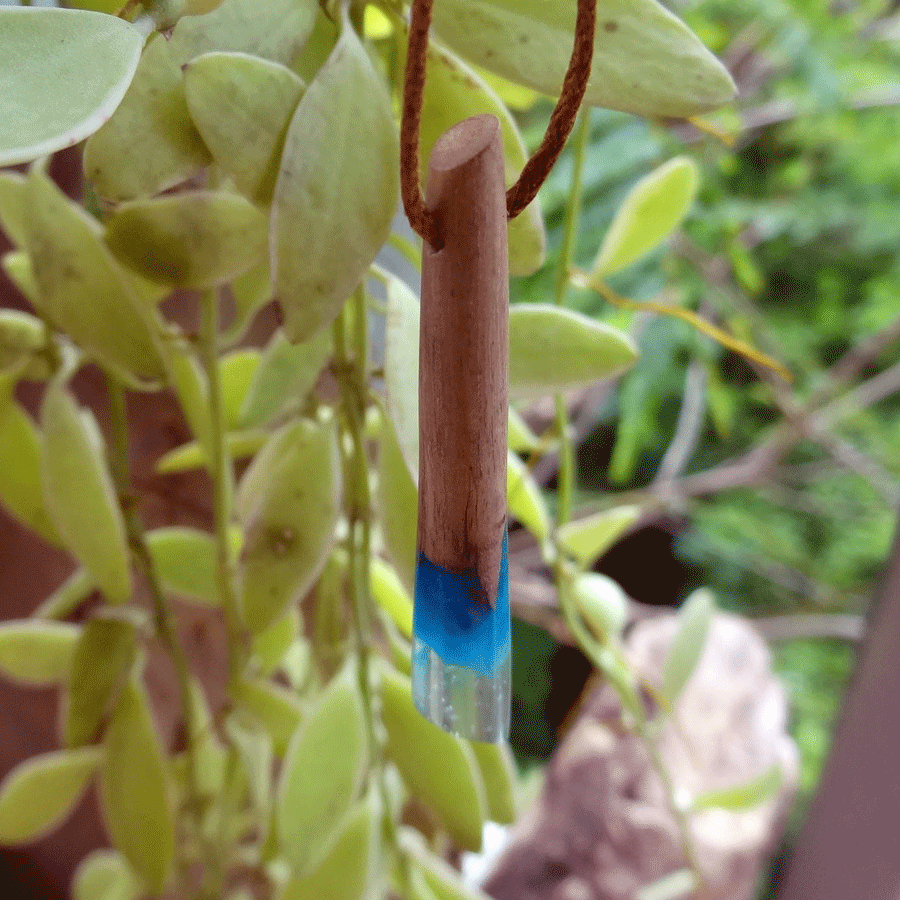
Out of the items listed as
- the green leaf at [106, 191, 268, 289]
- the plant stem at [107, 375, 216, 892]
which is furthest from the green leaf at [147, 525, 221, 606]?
the green leaf at [106, 191, 268, 289]

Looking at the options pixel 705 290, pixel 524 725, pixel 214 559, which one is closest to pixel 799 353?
pixel 705 290

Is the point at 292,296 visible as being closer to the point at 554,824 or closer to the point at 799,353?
the point at 554,824

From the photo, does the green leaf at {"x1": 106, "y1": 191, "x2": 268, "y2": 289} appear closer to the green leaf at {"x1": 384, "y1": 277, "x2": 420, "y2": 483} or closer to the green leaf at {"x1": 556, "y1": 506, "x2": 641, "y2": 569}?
the green leaf at {"x1": 384, "y1": 277, "x2": 420, "y2": 483}

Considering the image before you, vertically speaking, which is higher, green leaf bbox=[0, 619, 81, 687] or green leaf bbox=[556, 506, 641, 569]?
green leaf bbox=[556, 506, 641, 569]

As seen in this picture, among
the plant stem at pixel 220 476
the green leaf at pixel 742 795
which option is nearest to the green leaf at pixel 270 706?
the plant stem at pixel 220 476

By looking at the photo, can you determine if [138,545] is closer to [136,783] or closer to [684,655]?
[136,783]

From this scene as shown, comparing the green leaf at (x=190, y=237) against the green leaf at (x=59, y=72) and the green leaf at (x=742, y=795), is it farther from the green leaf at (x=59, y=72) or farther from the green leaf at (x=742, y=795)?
the green leaf at (x=742, y=795)

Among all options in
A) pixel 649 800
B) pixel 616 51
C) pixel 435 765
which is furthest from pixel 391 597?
pixel 649 800
